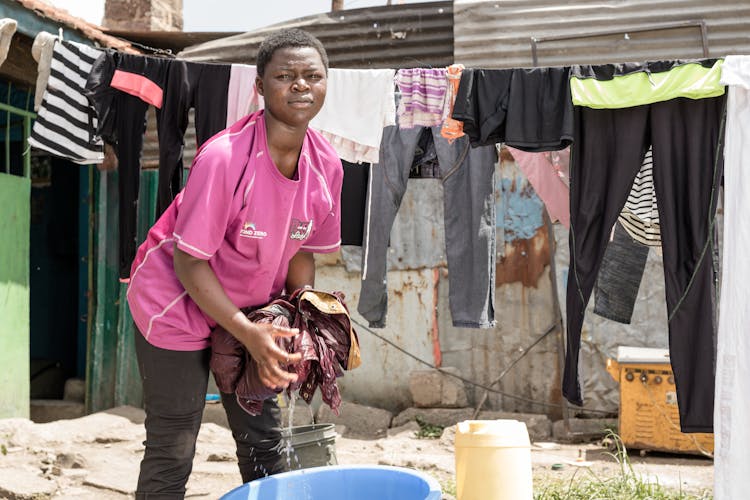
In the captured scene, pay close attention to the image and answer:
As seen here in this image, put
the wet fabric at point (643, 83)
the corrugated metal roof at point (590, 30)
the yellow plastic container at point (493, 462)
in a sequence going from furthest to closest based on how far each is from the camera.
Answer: the corrugated metal roof at point (590, 30) < the wet fabric at point (643, 83) < the yellow plastic container at point (493, 462)

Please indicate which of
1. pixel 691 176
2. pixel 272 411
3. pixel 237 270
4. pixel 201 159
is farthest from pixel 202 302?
pixel 691 176

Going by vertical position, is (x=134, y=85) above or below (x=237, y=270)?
above

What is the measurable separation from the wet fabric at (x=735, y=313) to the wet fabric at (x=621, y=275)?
107 centimetres

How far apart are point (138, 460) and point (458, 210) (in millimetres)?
3185

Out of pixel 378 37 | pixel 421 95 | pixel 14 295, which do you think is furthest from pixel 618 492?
pixel 14 295

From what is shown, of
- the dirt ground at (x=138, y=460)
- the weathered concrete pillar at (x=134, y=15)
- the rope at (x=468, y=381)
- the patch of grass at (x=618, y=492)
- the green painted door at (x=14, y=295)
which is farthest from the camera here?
the weathered concrete pillar at (x=134, y=15)

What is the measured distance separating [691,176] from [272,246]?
7.05 ft

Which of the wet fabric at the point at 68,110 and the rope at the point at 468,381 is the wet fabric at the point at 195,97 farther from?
the rope at the point at 468,381

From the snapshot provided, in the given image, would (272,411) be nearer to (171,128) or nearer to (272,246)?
(272,246)

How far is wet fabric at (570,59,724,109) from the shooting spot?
3506 mm

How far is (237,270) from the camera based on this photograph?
2.58 metres

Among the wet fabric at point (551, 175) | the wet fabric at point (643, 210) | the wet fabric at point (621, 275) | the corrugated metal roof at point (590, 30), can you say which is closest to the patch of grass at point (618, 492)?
the wet fabric at point (621, 275)

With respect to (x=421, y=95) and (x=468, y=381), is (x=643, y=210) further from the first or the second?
(x=468, y=381)

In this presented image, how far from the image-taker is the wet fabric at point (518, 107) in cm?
384
